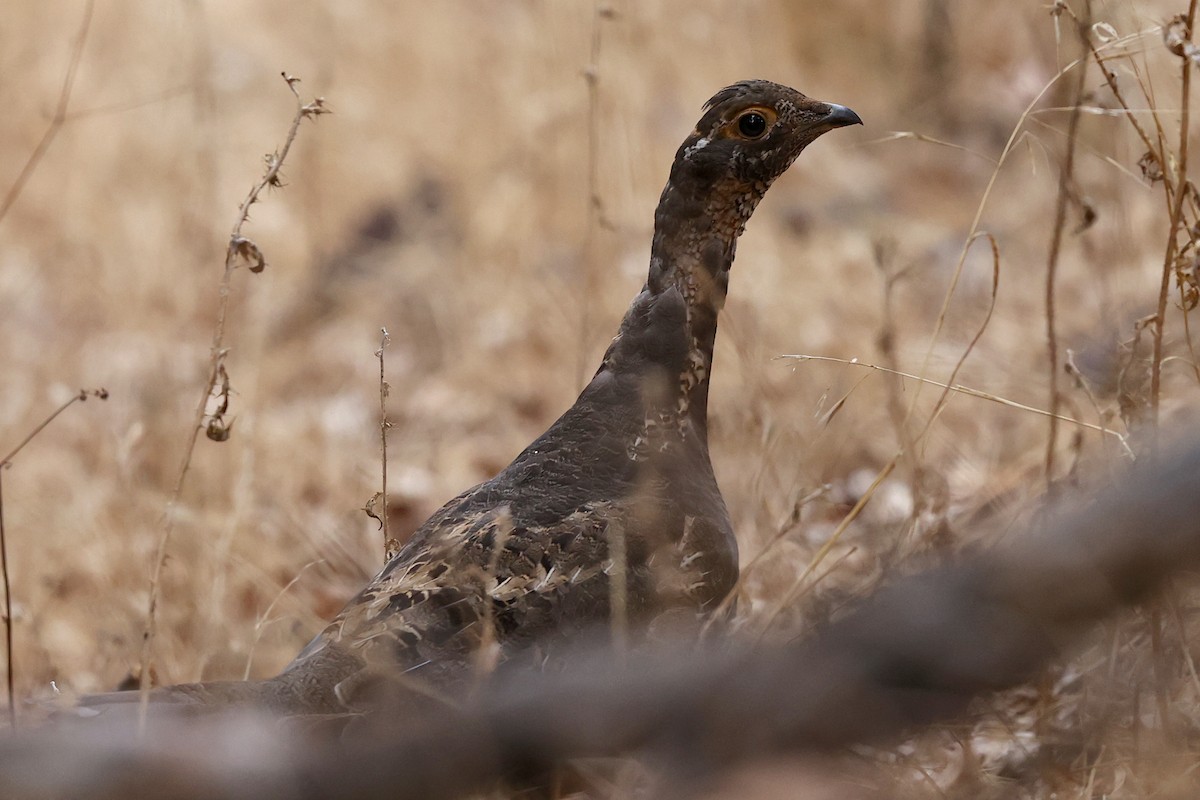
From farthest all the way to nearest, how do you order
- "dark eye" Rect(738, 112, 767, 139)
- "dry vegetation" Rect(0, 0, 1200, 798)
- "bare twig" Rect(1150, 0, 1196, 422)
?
"dry vegetation" Rect(0, 0, 1200, 798)
"dark eye" Rect(738, 112, 767, 139)
"bare twig" Rect(1150, 0, 1196, 422)

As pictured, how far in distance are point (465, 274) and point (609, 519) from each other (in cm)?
650

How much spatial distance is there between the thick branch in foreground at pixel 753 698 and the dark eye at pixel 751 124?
2.59 m

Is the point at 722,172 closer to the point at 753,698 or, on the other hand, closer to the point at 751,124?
the point at 751,124

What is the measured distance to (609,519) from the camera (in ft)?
9.98

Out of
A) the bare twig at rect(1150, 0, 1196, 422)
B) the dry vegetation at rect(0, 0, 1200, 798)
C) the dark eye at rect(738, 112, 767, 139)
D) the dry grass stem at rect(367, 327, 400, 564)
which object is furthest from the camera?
the dry vegetation at rect(0, 0, 1200, 798)

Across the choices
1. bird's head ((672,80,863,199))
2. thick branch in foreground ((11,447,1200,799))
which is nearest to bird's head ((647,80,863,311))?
bird's head ((672,80,863,199))

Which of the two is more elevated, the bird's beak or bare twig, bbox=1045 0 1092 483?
the bird's beak

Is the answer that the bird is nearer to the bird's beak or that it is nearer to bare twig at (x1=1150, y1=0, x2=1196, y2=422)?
the bird's beak

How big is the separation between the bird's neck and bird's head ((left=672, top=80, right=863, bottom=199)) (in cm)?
4

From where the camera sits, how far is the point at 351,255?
10.2 m

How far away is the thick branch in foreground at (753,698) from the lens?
846 millimetres

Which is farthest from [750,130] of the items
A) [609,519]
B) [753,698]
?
[753,698]

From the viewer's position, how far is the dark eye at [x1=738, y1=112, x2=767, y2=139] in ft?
11.1

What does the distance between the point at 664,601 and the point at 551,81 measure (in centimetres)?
715
